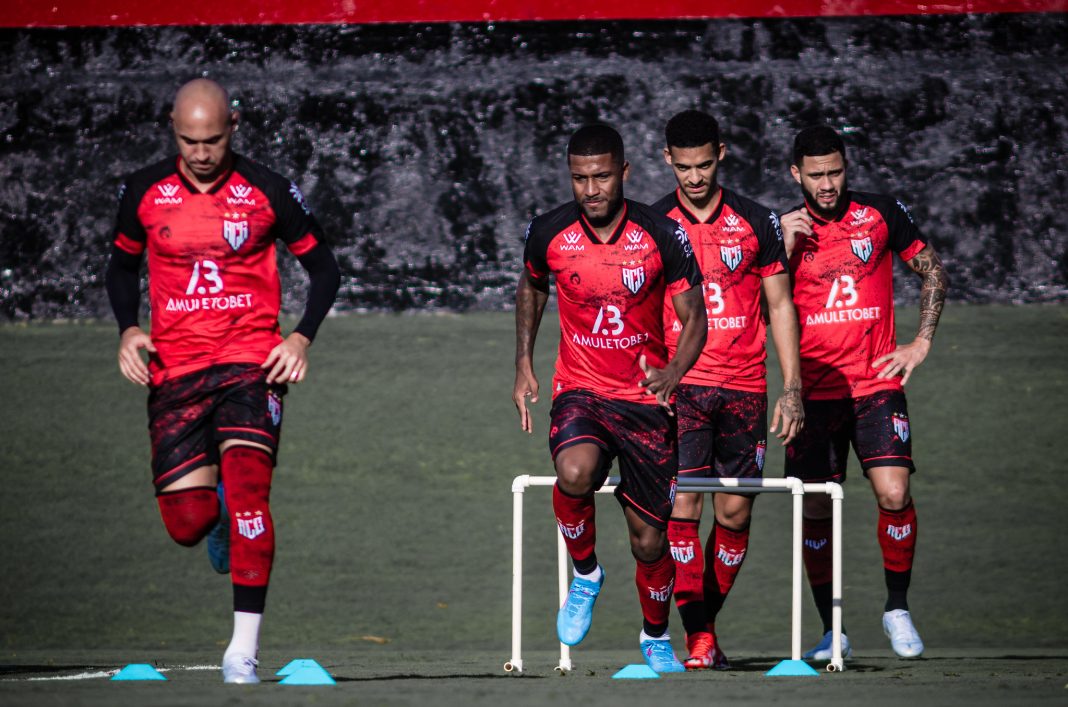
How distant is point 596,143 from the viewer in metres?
5.49

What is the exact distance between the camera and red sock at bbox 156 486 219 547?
211 inches

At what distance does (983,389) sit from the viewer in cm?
980

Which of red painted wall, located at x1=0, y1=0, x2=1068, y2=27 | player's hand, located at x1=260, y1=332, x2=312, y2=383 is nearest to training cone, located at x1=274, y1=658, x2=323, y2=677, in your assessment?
Answer: player's hand, located at x1=260, y1=332, x2=312, y2=383

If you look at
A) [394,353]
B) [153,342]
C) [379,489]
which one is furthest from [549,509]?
[153,342]

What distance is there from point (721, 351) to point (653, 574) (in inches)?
41.9

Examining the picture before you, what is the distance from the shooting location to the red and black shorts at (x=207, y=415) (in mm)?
5223

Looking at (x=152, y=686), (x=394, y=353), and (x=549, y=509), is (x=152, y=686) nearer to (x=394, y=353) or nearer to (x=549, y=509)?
(x=549, y=509)

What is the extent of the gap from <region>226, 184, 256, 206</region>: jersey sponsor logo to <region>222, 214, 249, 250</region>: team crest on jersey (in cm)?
5

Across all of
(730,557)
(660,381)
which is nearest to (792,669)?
(730,557)

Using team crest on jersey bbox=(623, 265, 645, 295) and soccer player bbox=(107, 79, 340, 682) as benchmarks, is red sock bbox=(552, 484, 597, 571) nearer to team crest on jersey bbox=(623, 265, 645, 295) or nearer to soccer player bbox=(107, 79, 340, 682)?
team crest on jersey bbox=(623, 265, 645, 295)

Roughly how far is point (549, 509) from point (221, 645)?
2.15 m

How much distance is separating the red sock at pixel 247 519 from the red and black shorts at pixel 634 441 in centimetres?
111

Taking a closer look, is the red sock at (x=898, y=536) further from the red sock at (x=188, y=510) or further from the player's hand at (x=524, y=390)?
the red sock at (x=188, y=510)

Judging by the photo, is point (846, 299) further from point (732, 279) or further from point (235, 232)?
point (235, 232)
